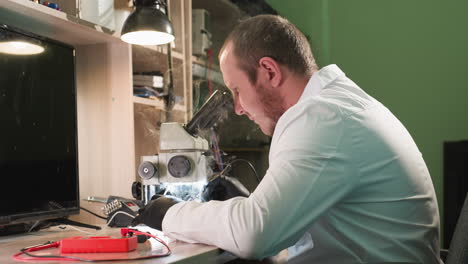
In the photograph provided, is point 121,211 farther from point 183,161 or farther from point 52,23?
point 52,23

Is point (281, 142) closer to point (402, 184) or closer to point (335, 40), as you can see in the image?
point (402, 184)

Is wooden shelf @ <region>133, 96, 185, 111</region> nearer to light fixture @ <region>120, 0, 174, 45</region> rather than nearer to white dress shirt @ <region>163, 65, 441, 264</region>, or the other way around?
light fixture @ <region>120, 0, 174, 45</region>

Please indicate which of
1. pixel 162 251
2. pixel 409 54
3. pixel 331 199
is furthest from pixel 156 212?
pixel 409 54

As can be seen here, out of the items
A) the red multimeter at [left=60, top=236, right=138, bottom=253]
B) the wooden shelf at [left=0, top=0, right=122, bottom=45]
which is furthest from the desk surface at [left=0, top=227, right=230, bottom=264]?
the wooden shelf at [left=0, top=0, right=122, bottom=45]

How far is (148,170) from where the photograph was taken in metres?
1.48

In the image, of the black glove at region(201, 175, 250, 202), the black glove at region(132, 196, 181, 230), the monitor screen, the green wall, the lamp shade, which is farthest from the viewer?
the green wall

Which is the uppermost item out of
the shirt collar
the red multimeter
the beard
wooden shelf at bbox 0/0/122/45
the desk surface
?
wooden shelf at bbox 0/0/122/45

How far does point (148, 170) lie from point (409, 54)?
277 centimetres

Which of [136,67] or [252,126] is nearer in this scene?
[136,67]

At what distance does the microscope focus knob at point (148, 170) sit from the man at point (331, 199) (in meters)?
0.23

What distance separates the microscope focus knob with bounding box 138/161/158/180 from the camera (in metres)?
1.48

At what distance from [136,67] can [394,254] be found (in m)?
1.54

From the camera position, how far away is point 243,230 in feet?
3.31

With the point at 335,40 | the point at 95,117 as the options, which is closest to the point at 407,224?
the point at 95,117
